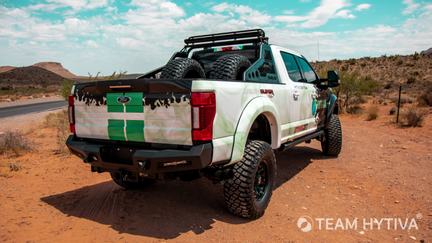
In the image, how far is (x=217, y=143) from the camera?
341 cm

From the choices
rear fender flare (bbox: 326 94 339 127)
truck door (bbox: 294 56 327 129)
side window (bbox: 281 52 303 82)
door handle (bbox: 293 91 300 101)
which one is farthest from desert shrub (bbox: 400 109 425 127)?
Answer: door handle (bbox: 293 91 300 101)

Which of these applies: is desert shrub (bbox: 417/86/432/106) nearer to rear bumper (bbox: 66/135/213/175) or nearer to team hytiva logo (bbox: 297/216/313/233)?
team hytiva logo (bbox: 297/216/313/233)

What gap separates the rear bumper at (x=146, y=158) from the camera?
129 inches

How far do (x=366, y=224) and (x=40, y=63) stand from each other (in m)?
187

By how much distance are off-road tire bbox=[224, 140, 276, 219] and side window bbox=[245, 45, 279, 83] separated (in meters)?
0.98

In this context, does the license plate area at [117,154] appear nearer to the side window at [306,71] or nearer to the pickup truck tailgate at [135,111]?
the pickup truck tailgate at [135,111]

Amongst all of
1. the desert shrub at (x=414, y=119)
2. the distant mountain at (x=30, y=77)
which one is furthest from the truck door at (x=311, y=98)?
the distant mountain at (x=30, y=77)

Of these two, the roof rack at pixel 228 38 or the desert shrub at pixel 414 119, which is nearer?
the roof rack at pixel 228 38

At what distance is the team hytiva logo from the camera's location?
3881mm

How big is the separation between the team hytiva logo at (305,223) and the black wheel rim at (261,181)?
51 centimetres

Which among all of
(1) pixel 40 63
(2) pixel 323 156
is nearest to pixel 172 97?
(2) pixel 323 156

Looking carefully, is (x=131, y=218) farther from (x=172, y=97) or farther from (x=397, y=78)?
(x=397, y=78)

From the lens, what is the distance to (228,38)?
19.0 feet

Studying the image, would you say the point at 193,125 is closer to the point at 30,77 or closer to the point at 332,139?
the point at 332,139
